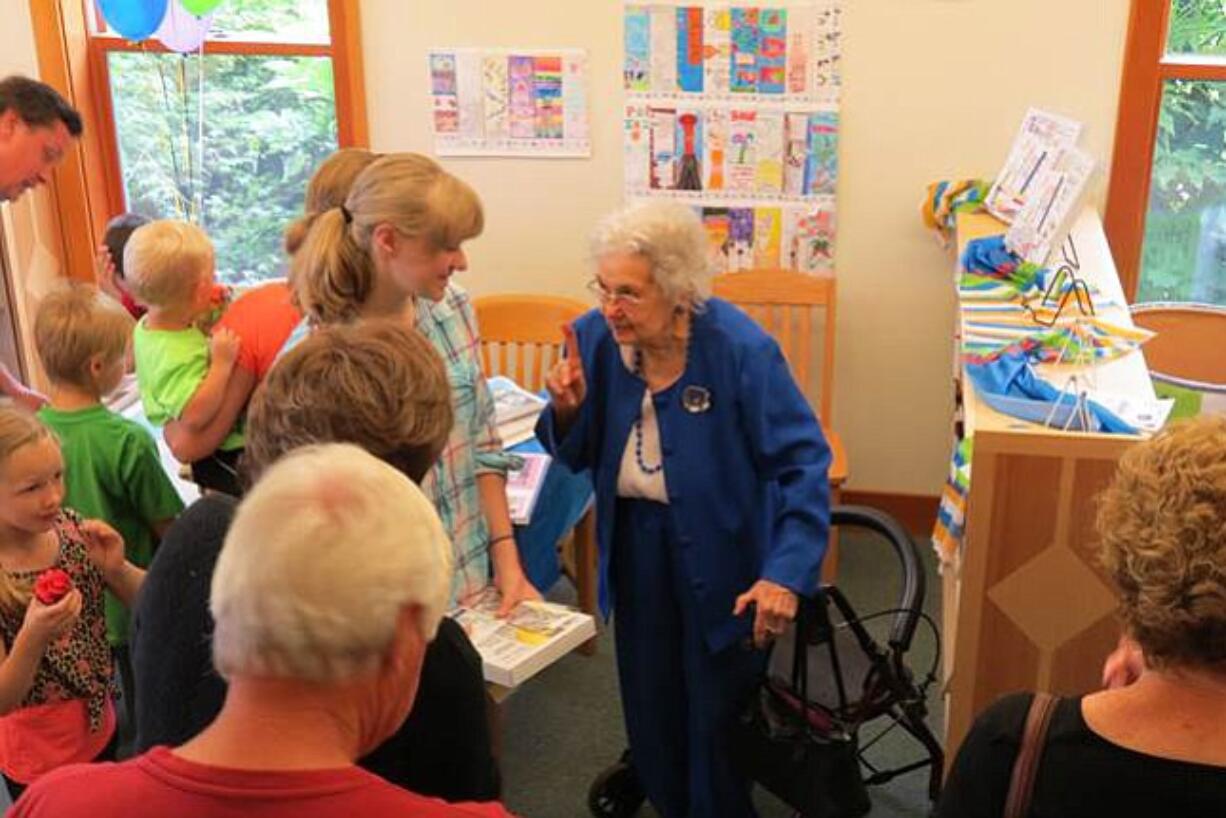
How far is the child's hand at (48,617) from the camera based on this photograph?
68.7 inches

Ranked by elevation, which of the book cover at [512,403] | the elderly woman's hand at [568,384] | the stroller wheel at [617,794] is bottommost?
the stroller wheel at [617,794]

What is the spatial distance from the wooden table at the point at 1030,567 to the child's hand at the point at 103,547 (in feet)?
4.82

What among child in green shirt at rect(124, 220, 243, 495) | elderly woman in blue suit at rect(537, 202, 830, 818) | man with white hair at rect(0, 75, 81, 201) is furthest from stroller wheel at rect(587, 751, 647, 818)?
man with white hair at rect(0, 75, 81, 201)

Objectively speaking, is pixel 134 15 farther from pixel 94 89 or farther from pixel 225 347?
pixel 225 347

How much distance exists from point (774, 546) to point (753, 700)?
0.32 metres

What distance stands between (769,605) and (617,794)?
843 mm

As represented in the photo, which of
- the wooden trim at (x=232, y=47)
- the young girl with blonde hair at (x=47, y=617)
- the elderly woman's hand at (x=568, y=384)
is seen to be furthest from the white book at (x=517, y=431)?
the wooden trim at (x=232, y=47)

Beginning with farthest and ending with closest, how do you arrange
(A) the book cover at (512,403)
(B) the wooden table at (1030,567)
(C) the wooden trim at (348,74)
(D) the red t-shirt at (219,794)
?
(C) the wooden trim at (348,74)
(A) the book cover at (512,403)
(B) the wooden table at (1030,567)
(D) the red t-shirt at (219,794)

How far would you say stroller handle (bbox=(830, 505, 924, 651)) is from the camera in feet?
7.11

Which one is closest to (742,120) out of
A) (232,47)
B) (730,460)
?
(232,47)

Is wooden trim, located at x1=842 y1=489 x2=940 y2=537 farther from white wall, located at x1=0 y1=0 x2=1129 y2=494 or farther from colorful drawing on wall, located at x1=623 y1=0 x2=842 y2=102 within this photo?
colorful drawing on wall, located at x1=623 y1=0 x2=842 y2=102

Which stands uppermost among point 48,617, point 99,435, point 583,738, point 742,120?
point 742,120

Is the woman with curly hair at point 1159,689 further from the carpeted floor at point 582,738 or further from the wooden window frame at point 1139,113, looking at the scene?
the wooden window frame at point 1139,113

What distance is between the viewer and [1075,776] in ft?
3.81
